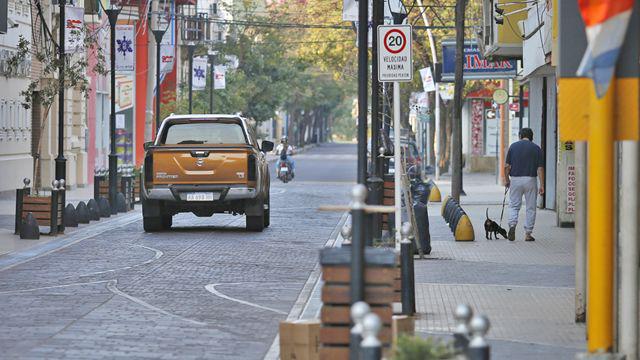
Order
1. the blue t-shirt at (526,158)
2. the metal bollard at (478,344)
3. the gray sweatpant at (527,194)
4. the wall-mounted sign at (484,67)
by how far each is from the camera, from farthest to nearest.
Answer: the wall-mounted sign at (484,67) → the gray sweatpant at (527,194) → the blue t-shirt at (526,158) → the metal bollard at (478,344)

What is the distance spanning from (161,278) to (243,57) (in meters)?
67.0

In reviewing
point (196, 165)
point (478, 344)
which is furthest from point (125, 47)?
point (478, 344)

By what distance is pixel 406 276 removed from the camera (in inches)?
547

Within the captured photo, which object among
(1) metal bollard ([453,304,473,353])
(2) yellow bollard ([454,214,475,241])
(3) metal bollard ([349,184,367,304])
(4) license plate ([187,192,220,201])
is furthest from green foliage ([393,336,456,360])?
(4) license plate ([187,192,220,201])

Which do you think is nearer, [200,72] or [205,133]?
[205,133]

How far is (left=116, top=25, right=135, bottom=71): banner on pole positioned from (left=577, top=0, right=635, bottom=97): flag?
1334 inches

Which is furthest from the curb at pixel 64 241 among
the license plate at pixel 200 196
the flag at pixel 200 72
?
the flag at pixel 200 72

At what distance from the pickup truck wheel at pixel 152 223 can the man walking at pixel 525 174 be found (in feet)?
19.4

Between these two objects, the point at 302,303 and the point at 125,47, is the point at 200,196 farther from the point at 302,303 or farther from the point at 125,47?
the point at 125,47

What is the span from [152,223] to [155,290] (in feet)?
33.9

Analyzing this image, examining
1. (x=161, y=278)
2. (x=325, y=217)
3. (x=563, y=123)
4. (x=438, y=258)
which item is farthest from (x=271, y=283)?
(x=325, y=217)

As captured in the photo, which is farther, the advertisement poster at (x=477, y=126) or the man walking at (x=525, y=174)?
the advertisement poster at (x=477, y=126)

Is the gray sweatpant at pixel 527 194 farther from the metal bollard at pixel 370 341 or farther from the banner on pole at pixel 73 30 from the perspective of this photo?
the metal bollard at pixel 370 341

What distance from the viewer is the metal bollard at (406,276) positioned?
13641 millimetres
